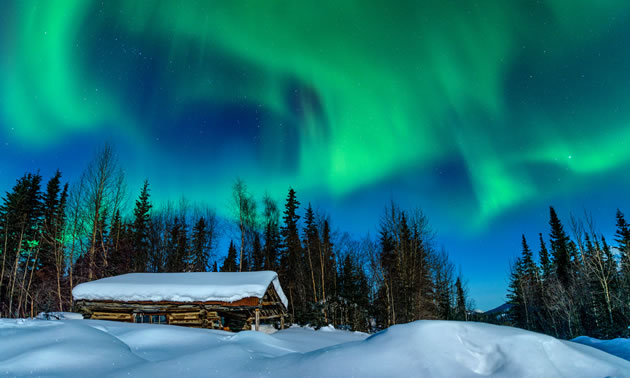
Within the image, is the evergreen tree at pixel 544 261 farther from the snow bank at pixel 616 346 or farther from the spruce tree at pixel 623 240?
the snow bank at pixel 616 346

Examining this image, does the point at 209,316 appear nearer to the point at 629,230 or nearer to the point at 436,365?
the point at 436,365

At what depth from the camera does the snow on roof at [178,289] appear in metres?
14.0

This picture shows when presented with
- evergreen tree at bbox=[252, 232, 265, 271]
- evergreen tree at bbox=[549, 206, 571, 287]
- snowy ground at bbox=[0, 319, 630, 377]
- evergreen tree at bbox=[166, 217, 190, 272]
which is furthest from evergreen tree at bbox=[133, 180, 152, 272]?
evergreen tree at bbox=[549, 206, 571, 287]

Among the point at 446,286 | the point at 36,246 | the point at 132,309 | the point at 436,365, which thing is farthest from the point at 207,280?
the point at 446,286

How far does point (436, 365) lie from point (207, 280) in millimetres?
13006

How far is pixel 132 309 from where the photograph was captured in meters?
14.8

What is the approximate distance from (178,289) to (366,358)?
1199cm

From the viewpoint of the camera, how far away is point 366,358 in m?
4.76

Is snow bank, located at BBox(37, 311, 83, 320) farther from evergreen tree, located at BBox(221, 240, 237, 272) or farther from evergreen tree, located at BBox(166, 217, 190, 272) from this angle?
evergreen tree, located at BBox(221, 240, 237, 272)

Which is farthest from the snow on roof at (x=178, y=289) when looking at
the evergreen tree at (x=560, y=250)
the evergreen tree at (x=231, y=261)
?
the evergreen tree at (x=560, y=250)

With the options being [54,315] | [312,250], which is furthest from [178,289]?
[312,250]

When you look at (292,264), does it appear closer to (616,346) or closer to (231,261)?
(231,261)

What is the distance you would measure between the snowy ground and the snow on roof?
823 centimetres

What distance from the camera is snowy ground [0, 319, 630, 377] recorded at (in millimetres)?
4285
